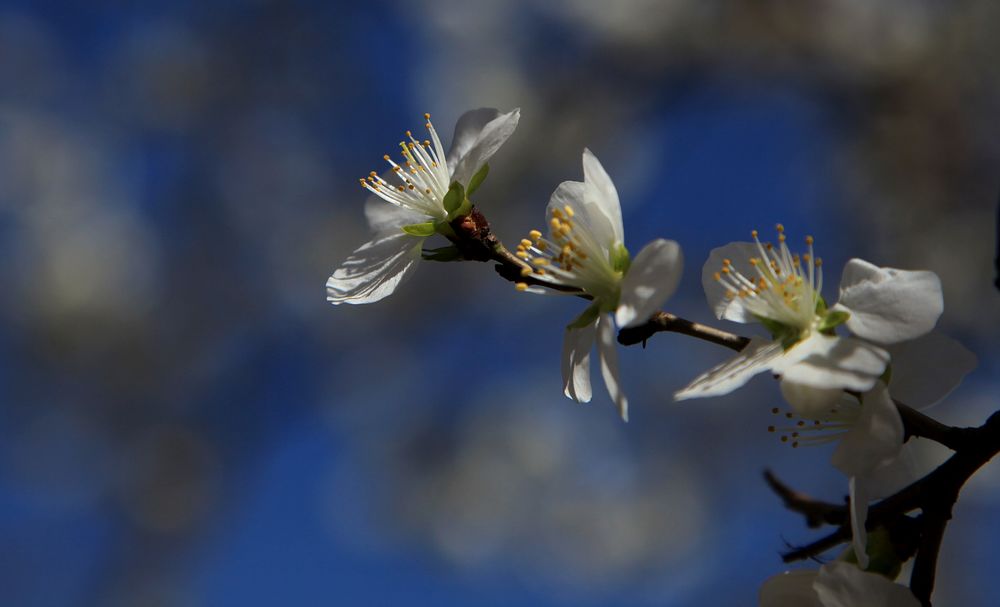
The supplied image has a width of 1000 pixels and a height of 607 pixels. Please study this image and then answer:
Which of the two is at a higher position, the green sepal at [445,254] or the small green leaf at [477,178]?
the small green leaf at [477,178]

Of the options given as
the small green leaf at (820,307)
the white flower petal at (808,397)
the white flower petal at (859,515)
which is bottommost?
the white flower petal at (859,515)

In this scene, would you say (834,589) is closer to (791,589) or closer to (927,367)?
(791,589)

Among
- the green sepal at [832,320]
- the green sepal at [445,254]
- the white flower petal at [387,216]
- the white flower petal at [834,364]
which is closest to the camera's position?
the white flower petal at [834,364]

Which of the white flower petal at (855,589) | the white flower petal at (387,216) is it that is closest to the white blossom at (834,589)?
the white flower petal at (855,589)

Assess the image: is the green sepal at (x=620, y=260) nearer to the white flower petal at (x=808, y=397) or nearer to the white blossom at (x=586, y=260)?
the white blossom at (x=586, y=260)

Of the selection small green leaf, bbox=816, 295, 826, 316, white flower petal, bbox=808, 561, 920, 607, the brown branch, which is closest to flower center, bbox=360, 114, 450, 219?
the brown branch

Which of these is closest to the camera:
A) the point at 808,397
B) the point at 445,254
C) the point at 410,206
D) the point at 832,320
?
the point at 808,397

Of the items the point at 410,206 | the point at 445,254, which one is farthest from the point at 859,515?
the point at 410,206
